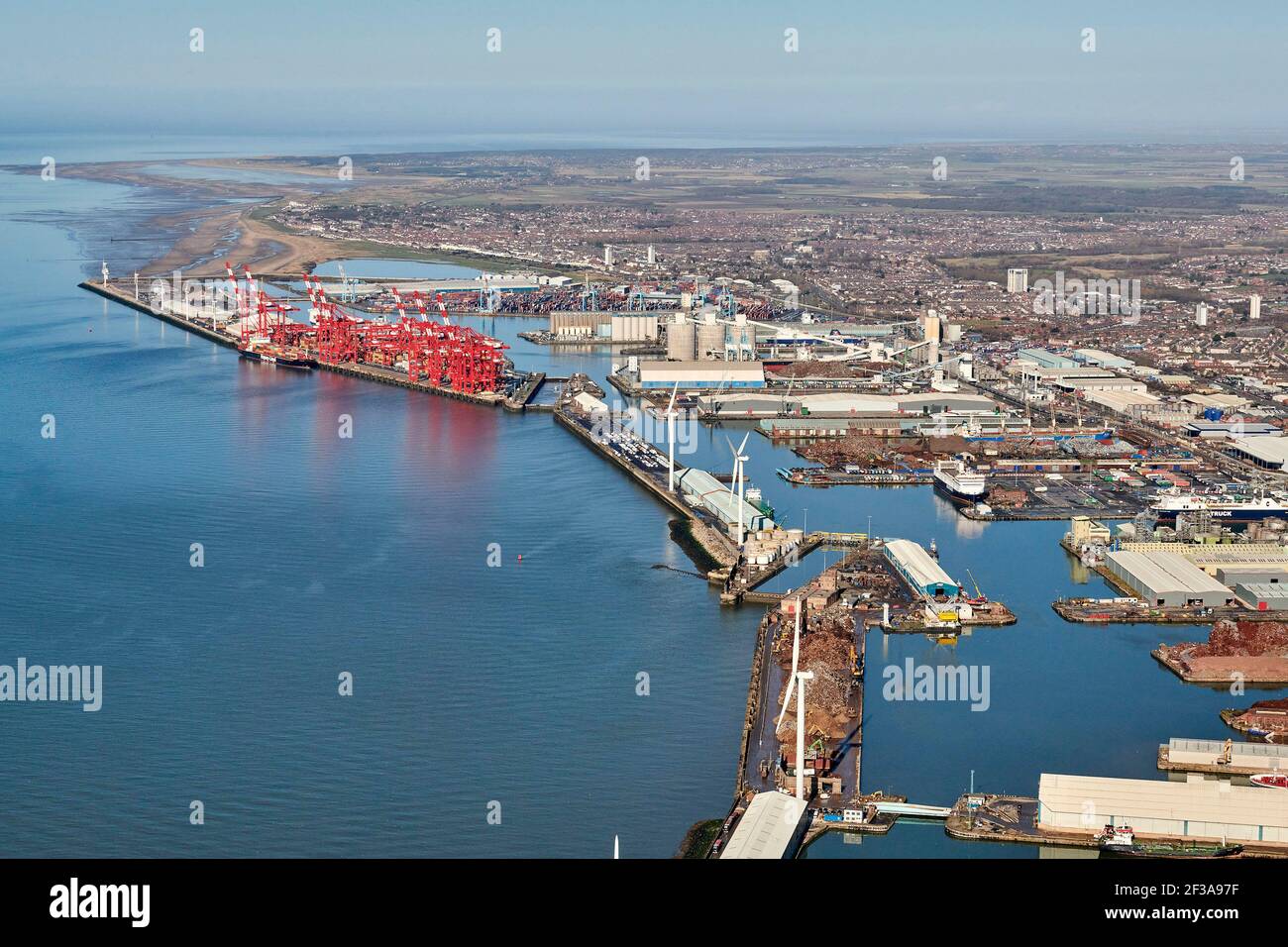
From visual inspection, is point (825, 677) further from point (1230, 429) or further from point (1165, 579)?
point (1230, 429)

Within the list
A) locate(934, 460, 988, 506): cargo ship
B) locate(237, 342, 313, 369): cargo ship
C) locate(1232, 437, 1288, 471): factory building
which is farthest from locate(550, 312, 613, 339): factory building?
locate(1232, 437, 1288, 471): factory building

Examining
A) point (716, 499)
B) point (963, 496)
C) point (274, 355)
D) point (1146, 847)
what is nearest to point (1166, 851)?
point (1146, 847)

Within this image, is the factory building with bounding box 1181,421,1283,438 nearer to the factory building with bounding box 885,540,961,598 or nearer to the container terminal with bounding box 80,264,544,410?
the factory building with bounding box 885,540,961,598

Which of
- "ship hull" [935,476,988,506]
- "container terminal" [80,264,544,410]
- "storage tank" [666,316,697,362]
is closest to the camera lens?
"ship hull" [935,476,988,506]

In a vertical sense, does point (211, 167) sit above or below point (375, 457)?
above

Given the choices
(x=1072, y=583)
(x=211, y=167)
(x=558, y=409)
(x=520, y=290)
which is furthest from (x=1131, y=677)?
(x=211, y=167)

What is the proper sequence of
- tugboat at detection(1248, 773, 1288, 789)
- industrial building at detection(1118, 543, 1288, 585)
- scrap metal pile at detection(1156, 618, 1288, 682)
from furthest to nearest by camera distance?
industrial building at detection(1118, 543, 1288, 585)
scrap metal pile at detection(1156, 618, 1288, 682)
tugboat at detection(1248, 773, 1288, 789)
